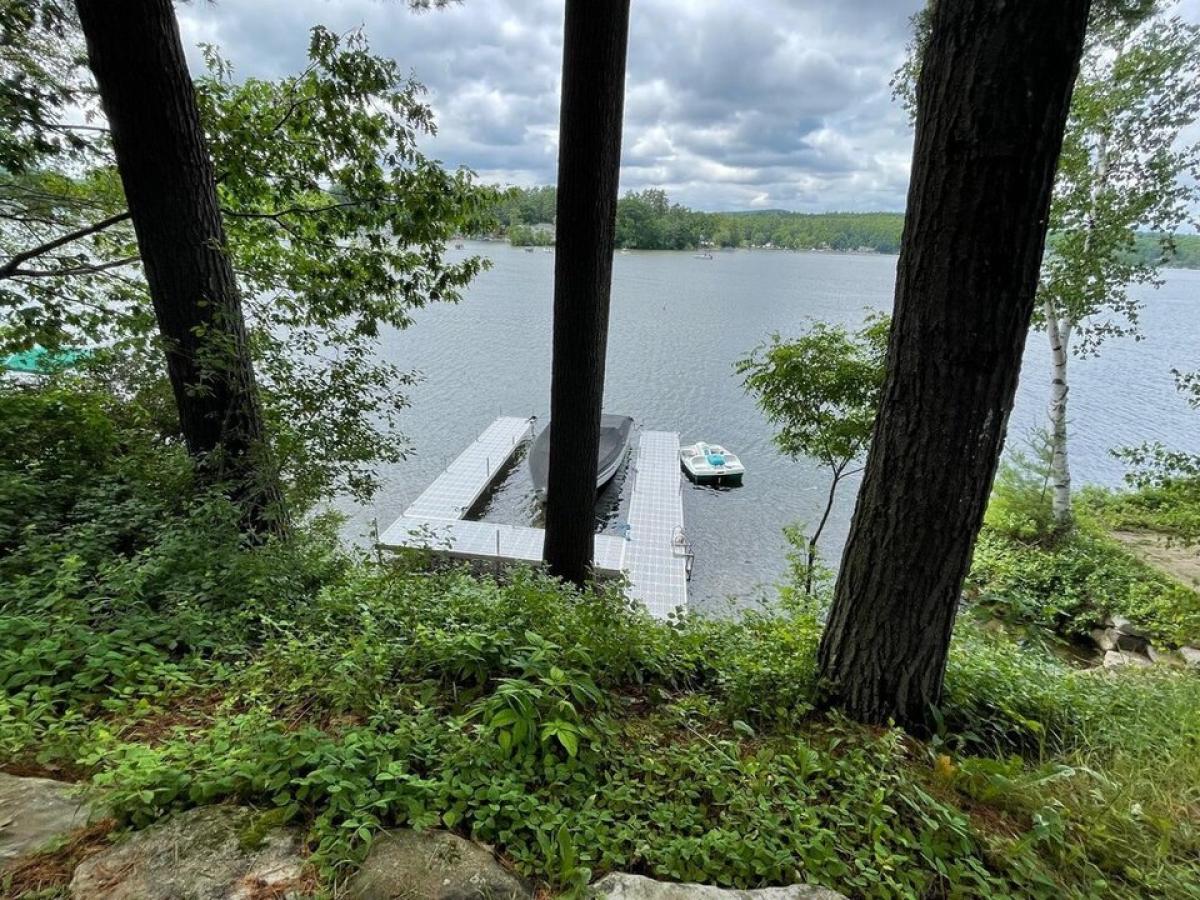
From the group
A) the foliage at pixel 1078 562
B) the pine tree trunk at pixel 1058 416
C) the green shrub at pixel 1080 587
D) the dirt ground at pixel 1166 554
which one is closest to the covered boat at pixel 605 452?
the green shrub at pixel 1080 587

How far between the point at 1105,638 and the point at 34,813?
9984mm

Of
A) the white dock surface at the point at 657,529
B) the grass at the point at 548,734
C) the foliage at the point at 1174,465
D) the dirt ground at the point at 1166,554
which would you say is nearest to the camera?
the grass at the point at 548,734

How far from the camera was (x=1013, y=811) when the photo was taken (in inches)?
61.8

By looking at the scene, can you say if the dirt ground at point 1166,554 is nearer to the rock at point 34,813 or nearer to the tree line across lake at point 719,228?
the rock at point 34,813

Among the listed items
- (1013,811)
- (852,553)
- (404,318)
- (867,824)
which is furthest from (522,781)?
(404,318)

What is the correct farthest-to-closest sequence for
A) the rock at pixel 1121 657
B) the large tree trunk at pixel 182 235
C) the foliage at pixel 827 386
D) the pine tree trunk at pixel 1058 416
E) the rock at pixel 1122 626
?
the pine tree trunk at pixel 1058 416 < the foliage at pixel 827 386 < the rock at pixel 1122 626 < the rock at pixel 1121 657 < the large tree trunk at pixel 182 235

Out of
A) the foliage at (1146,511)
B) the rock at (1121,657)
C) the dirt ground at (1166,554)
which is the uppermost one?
the foliage at (1146,511)

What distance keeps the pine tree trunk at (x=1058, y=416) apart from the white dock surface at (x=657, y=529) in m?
6.63

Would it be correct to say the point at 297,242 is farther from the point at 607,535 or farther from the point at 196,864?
the point at 607,535

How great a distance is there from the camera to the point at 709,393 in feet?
65.0

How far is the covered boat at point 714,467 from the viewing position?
15.0m

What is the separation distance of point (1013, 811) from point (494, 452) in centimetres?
1522

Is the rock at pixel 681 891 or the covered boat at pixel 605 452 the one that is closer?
the rock at pixel 681 891

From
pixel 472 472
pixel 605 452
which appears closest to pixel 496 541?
pixel 472 472
